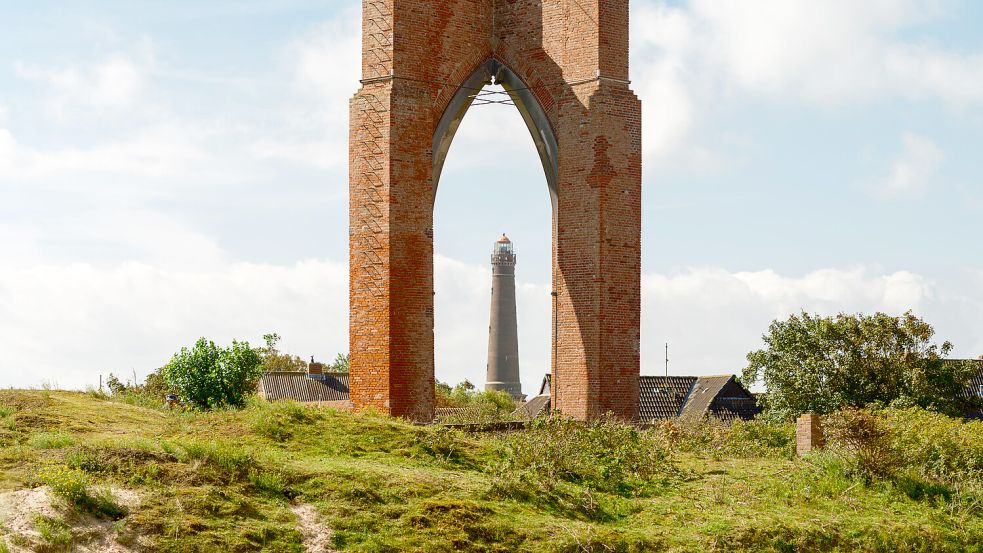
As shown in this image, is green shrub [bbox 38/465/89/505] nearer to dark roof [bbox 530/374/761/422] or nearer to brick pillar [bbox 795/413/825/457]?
brick pillar [bbox 795/413/825/457]

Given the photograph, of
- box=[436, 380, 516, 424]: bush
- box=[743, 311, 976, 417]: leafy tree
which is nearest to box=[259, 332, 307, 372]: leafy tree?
box=[436, 380, 516, 424]: bush

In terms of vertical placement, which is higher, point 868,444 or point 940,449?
point 868,444

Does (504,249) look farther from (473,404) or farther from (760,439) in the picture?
(760,439)

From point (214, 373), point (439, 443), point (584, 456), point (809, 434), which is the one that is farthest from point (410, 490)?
point (214, 373)

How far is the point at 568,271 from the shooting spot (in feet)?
63.8

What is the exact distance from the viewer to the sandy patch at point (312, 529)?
10.5 meters

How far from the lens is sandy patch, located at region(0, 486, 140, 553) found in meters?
9.62

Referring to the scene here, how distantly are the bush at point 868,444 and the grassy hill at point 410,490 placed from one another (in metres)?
0.15

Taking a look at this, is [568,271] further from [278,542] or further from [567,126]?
[278,542]

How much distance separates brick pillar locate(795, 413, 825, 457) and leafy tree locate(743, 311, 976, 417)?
26.5ft

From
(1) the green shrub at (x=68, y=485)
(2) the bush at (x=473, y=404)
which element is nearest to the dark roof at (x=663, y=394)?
(2) the bush at (x=473, y=404)

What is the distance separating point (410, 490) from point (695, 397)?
74.4 ft

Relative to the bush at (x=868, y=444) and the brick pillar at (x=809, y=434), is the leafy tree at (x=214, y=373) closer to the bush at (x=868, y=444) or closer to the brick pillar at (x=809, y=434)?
the brick pillar at (x=809, y=434)

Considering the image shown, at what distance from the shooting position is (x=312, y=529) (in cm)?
1076
